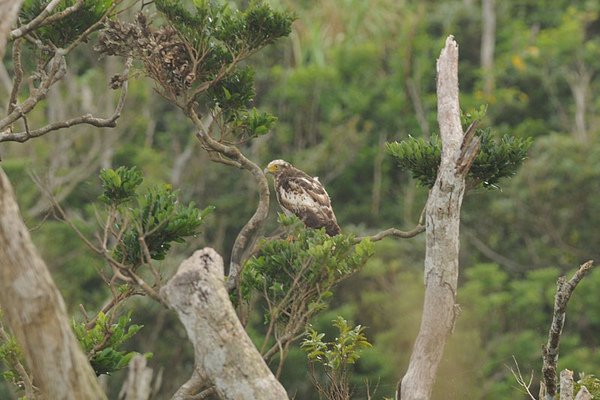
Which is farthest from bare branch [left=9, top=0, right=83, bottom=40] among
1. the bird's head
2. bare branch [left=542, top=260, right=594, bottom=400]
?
bare branch [left=542, top=260, right=594, bottom=400]

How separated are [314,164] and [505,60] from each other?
195 inches

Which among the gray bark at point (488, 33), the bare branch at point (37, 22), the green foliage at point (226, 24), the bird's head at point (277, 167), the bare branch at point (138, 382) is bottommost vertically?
the bare branch at point (138, 382)

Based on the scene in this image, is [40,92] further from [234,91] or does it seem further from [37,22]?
[234,91]

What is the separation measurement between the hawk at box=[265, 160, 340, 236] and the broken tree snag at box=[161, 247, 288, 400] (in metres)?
2.93

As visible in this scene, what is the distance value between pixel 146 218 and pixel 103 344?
30.3 inches

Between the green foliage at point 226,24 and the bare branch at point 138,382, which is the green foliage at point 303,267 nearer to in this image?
the green foliage at point 226,24

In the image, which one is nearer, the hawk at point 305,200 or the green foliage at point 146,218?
the green foliage at point 146,218

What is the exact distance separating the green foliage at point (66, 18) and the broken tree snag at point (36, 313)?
7.50 ft

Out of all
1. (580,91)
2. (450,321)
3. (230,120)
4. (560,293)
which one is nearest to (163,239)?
(230,120)

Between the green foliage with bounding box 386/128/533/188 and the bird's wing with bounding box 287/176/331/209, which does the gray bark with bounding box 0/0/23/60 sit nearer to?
the green foliage with bounding box 386/128/533/188

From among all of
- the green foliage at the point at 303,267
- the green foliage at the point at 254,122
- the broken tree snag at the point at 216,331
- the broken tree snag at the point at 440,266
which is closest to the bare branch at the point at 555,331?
the broken tree snag at the point at 440,266

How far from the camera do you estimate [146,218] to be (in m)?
7.31

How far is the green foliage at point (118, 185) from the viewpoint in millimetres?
7605

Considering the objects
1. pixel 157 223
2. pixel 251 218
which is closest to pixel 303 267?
pixel 251 218
